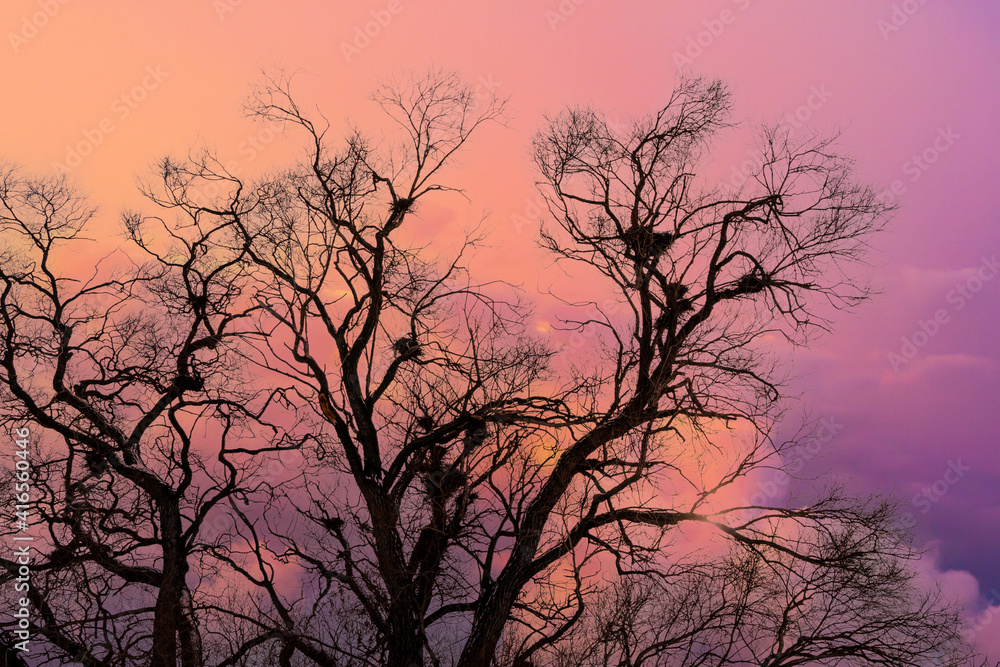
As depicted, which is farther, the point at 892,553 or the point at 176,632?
the point at 176,632

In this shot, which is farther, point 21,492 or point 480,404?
point 21,492

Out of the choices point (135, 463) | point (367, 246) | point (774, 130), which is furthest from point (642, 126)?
point (135, 463)

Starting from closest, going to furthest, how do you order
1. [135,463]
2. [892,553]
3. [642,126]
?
[892,553], [642,126], [135,463]

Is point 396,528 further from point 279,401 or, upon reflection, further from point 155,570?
point 155,570

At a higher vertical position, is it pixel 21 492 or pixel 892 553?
pixel 21 492

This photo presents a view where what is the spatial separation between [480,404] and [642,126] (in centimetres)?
456

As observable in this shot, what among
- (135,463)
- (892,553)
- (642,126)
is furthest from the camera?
(135,463)

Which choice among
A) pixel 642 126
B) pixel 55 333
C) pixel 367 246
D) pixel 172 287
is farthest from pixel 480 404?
pixel 55 333

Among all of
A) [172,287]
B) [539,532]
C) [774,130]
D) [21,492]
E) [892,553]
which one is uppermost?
[172,287]

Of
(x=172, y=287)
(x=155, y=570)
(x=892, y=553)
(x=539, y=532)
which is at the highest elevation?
(x=172, y=287)

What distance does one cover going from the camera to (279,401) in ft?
39.6

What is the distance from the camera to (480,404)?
10734 millimetres

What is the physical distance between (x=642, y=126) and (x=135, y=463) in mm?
9091

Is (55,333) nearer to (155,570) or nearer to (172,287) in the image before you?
(172,287)
